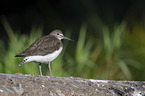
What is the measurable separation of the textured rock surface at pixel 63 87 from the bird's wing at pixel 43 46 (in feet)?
2.01

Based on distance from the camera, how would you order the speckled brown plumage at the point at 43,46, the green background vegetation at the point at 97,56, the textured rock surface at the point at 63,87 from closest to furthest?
the textured rock surface at the point at 63,87, the speckled brown plumage at the point at 43,46, the green background vegetation at the point at 97,56

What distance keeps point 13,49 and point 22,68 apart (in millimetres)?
683

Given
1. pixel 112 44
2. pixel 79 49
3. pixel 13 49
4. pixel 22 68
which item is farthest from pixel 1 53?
pixel 112 44

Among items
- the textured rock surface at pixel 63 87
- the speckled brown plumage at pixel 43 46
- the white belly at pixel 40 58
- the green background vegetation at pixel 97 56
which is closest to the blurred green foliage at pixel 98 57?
the green background vegetation at pixel 97 56

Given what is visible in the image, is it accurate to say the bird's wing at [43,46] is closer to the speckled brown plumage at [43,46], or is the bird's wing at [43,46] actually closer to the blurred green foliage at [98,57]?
the speckled brown plumage at [43,46]

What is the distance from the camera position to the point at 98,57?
6168 millimetres

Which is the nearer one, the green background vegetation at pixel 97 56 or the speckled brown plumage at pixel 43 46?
the speckled brown plumage at pixel 43 46

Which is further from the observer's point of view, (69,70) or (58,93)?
(69,70)

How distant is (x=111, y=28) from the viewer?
24.7 feet

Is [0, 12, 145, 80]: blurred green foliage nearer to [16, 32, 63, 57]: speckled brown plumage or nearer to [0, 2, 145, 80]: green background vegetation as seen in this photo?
[0, 2, 145, 80]: green background vegetation

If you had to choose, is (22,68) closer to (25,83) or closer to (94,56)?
(94,56)

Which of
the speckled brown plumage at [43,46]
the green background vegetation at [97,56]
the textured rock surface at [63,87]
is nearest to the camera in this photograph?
the textured rock surface at [63,87]

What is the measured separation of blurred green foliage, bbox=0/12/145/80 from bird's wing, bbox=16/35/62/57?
1386mm

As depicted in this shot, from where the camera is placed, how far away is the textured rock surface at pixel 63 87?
242cm
